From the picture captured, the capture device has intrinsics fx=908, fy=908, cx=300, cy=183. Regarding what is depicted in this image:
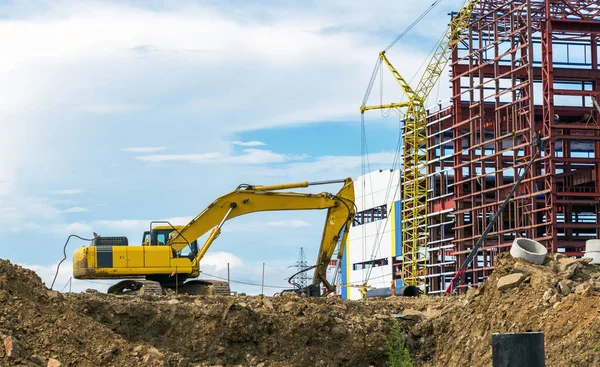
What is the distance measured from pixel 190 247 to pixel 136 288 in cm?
223

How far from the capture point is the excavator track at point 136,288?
2697 centimetres

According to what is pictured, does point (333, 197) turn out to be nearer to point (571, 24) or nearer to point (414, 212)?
point (571, 24)

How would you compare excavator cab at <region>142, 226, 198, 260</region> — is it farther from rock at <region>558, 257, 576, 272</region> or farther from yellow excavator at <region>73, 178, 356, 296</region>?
rock at <region>558, 257, 576, 272</region>

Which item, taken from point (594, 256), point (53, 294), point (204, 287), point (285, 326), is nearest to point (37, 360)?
point (53, 294)

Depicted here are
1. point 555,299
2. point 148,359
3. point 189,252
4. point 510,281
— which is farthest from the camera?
point 189,252

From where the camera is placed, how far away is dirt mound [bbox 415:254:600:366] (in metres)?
15.7

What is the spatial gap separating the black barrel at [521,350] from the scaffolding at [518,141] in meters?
46.9

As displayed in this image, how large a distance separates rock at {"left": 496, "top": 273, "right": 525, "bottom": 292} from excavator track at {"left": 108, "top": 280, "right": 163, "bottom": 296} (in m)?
11.6

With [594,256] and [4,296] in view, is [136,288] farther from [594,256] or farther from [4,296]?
[594,256]

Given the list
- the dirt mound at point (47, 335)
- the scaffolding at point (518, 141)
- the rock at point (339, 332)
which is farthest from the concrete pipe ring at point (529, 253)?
the scaffolding at point (518, 141)

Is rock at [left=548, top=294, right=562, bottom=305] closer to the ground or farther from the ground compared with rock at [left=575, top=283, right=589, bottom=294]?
closer to the ground

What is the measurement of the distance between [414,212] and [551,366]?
187ft

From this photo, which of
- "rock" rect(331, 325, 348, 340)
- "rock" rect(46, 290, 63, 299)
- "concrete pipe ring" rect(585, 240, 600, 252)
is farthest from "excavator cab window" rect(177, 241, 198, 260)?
"concrete pipe ring" rect(585, 240, 600, 252)

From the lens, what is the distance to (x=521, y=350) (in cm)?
716
